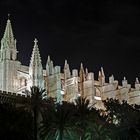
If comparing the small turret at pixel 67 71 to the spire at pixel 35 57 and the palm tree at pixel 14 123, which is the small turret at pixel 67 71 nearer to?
the spire at pixel 35 57

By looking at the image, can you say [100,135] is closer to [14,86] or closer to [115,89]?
[14,86]

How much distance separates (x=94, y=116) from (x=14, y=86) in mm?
30726

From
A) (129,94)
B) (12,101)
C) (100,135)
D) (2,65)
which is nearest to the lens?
(100,135)

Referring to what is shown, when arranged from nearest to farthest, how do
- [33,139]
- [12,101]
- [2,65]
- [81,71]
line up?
1. [33,139]
2. [12,101]
3. [2,65]
4. [81,71]

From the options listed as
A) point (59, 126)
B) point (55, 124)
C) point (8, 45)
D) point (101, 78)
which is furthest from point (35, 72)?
point (59, 126)

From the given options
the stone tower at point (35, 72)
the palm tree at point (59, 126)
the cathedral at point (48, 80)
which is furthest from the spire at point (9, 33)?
the palm tree at point (59, 126)

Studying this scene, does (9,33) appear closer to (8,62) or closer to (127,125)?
(8,62)

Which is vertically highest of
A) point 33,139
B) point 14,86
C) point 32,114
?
point 14,86

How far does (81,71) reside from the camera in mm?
86188

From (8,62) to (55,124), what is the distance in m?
31.9

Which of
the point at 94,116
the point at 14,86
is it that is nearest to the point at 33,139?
the point at 94,116

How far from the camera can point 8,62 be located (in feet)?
244

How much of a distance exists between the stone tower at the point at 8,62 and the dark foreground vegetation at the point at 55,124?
25.1 meters

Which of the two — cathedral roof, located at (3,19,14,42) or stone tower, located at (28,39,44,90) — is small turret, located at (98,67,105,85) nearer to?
stone tower, located at (28,39,44,90)
